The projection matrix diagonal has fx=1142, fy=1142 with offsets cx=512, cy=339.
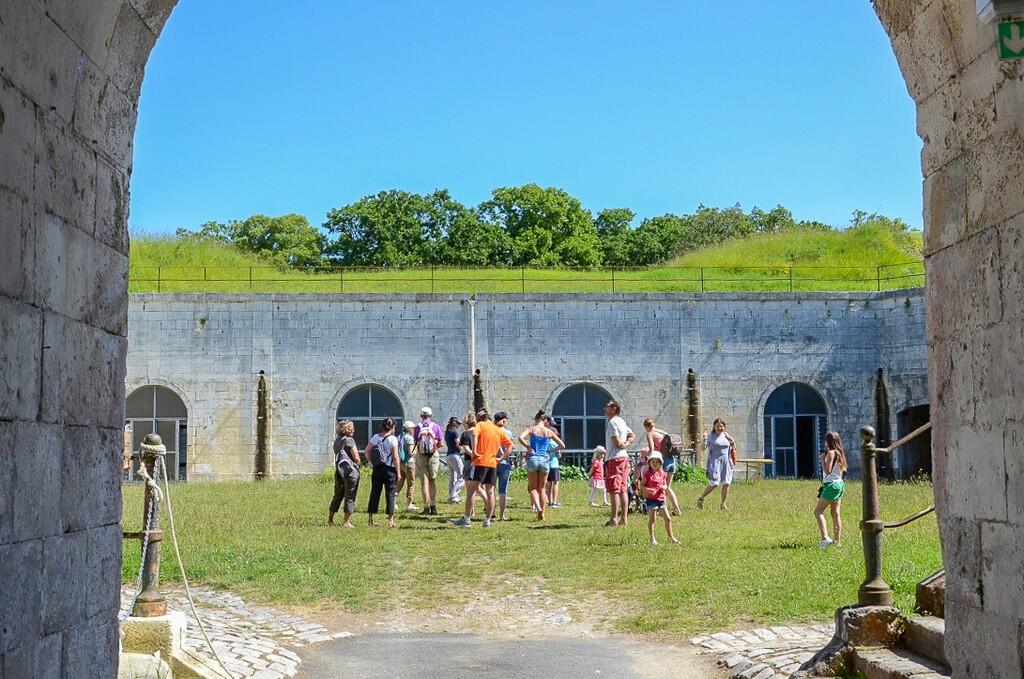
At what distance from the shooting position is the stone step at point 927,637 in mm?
6699

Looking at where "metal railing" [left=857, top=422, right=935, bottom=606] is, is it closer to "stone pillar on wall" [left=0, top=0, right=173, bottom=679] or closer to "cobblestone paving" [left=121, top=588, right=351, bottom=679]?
"cobblestone paving" [left=121, top=588, right=351, bottom=679]

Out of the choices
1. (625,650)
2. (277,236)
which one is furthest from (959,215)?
(277,236)

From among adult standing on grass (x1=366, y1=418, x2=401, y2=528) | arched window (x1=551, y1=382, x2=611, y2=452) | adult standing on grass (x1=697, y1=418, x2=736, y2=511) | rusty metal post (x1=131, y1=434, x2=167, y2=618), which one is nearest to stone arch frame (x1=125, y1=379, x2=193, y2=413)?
arched window (x1=551, y1=382, x2=611, y2=452)

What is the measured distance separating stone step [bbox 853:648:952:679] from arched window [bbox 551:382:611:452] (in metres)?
19.8

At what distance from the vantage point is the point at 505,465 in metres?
15.4

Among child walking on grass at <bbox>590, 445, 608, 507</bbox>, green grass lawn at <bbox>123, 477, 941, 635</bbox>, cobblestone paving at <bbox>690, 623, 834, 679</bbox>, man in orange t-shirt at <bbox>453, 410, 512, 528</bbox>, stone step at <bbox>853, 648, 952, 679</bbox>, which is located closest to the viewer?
stone step at <bbox>853, 648, 952, 679</bbox>

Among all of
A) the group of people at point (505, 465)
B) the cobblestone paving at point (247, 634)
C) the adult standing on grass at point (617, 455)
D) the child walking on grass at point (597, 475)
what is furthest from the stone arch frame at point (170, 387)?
the cobblestone paving at point (247, 634)

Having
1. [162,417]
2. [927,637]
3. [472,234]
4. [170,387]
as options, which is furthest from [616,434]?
[472,234]

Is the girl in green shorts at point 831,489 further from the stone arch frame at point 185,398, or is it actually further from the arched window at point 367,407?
the stone arch frame at point 185,398

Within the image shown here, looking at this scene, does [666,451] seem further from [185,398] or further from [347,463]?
[185,398]

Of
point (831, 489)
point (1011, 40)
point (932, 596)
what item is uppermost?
point (1011, 40)

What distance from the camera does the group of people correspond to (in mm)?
12273

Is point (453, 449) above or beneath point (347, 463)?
above

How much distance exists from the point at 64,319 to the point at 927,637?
525cm
